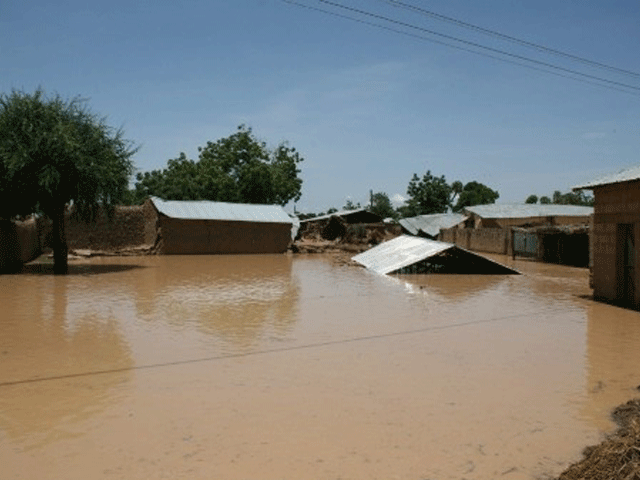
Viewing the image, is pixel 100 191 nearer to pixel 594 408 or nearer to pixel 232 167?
pixel 594 408

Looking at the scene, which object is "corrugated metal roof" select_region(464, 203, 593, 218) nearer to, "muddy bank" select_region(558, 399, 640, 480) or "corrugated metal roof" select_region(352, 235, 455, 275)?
"corrugated metal roof" select_region(352, 235, 455, 275)

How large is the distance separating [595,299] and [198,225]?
76.6 ft

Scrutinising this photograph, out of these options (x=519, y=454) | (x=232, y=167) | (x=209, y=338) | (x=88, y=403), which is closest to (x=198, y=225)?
(x=232, y=167)

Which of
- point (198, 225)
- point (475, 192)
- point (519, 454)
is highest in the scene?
point (475, 192)

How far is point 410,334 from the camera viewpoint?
31.7 feet

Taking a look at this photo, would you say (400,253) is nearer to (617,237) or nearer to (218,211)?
(617,237)

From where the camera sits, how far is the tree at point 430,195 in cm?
6256

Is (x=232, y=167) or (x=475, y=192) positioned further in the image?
(x=475, y=192)

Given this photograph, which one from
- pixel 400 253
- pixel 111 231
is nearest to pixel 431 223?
pixel 400 253

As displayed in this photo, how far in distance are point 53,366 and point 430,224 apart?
4501 cm

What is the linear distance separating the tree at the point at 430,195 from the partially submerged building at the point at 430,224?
11.7 m

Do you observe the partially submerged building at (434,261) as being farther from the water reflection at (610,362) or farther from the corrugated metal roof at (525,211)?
the corrugated metal roof at (525,211)

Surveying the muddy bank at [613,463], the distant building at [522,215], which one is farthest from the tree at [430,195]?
Result: the muddy bank at [613,463]

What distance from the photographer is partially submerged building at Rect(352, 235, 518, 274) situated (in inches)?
814
